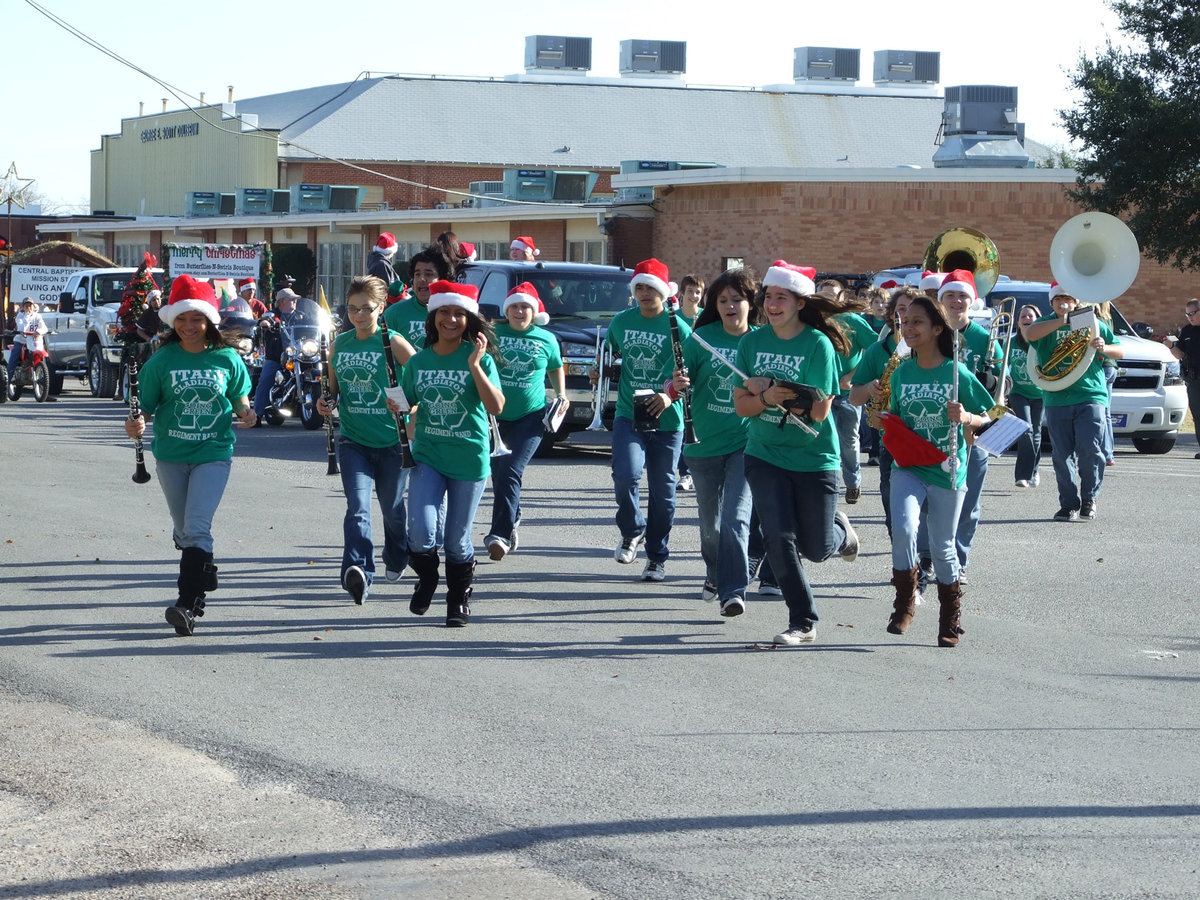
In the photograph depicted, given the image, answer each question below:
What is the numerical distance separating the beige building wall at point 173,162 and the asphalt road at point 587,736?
1957 inches

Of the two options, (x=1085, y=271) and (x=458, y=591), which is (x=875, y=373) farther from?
(x=1085, y=271)

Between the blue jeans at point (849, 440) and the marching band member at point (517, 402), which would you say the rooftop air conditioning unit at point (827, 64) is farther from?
the marching band member at point (517, 402)

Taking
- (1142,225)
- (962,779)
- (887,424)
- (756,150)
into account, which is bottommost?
(962,779)

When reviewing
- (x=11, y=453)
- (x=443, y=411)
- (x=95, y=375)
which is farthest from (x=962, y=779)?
(x=95, y=375)

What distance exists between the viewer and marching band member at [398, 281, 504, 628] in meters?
8.52

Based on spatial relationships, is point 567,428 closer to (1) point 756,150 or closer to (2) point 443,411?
(2) point 443,411

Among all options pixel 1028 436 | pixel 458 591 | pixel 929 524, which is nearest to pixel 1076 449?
pixel 1028 436

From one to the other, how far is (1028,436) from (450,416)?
346 inches

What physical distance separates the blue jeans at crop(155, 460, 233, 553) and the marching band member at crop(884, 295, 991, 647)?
3.43m

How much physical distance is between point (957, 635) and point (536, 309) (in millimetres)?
3946

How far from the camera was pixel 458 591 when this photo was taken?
8.86 m

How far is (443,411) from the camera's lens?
8547 millimetres

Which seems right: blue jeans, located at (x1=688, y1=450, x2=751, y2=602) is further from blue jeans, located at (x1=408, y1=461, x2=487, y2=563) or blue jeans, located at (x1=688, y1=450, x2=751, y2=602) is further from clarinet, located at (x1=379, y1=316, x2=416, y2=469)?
clarinet, located at (x1=379, y1=316, x2=416, y2=469)

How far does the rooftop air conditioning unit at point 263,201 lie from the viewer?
52.7m
